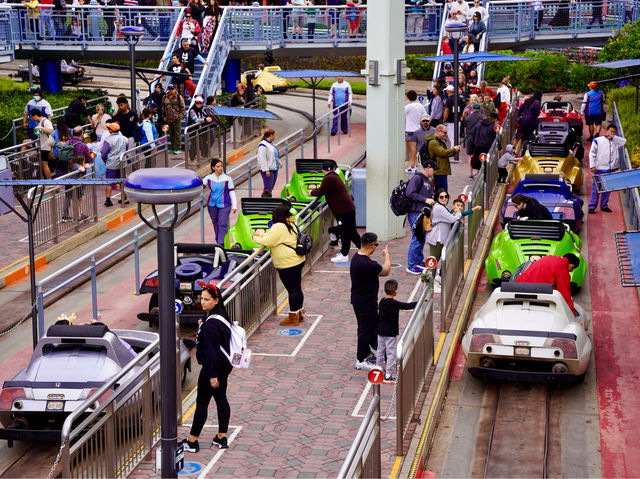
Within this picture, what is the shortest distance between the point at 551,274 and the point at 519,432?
3021 millimetres

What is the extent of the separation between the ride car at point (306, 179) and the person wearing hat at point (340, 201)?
8.93 ft

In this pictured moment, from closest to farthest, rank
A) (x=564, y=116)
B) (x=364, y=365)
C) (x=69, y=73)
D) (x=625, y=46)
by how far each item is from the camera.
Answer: (x=364, y=365) < (x=564, y=116) < (x=625, y=46) < (x=69, y=73)

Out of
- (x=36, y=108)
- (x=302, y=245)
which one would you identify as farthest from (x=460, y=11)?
(x=302, y=245)

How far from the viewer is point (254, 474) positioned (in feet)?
40.8

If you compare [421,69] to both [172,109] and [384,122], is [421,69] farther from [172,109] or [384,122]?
[384,122]

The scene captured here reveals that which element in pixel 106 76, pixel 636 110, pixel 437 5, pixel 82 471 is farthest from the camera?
pixel 106 76

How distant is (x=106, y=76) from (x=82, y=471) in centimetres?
4157

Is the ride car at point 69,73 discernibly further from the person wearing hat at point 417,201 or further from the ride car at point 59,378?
the ride car at point 59,378

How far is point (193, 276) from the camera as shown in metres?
17.6

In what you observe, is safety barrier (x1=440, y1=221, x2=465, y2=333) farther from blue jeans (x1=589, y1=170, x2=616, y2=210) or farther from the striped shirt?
blue jeans (x1=589, y1=170, x2=616, y2=210)

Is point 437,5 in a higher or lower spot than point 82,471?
higher

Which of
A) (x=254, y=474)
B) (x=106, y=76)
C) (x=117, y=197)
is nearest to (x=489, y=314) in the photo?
(x=254, y=474)

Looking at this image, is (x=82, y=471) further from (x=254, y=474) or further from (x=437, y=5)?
(x=437, y=5)

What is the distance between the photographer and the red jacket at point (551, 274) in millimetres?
16438
